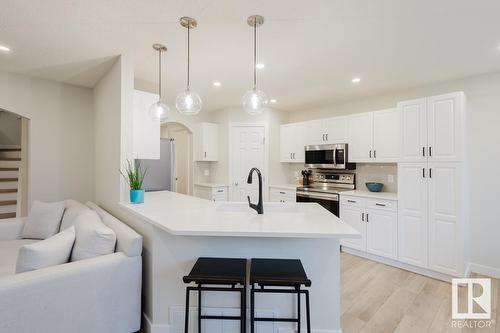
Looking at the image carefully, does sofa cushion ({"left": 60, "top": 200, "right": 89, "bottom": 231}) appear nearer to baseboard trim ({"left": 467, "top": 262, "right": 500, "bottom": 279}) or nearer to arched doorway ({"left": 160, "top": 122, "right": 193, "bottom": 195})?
arched doorway ({"left": 160, "top": 122, "right": 193, "bottom": 195})

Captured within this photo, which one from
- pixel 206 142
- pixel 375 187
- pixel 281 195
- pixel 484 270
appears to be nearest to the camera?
pixel 484 270

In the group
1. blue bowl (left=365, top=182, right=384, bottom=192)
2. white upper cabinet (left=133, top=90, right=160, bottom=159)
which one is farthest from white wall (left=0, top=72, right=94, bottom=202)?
blue bowl (left=365, top=182, right=384, bottom=192)

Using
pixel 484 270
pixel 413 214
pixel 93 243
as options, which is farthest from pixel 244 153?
pixel 484 270

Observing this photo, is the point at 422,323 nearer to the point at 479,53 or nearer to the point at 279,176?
the point at 479,53

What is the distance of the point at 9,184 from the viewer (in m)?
4.44

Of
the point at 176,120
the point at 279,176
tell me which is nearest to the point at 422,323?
the point at 279,176

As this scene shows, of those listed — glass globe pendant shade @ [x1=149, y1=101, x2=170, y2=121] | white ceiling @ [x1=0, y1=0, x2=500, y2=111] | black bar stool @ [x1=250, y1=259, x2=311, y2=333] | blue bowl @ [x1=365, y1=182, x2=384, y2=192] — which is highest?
white ceiling @ [x1=0, y1=0, x2=500, y2=111]

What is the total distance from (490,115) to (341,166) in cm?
190

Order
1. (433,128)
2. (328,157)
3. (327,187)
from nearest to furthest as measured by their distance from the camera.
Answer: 1. (433,128)
2. (328,157)
3. (327,187)

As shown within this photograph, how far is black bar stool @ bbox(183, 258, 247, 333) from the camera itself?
4.86 ft

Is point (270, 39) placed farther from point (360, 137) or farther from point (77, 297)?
point (77, 297)

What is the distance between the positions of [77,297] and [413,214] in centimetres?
360

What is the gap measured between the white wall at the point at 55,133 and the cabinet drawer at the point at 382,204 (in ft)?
13.7

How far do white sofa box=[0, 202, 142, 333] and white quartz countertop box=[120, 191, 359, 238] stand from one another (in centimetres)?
35
